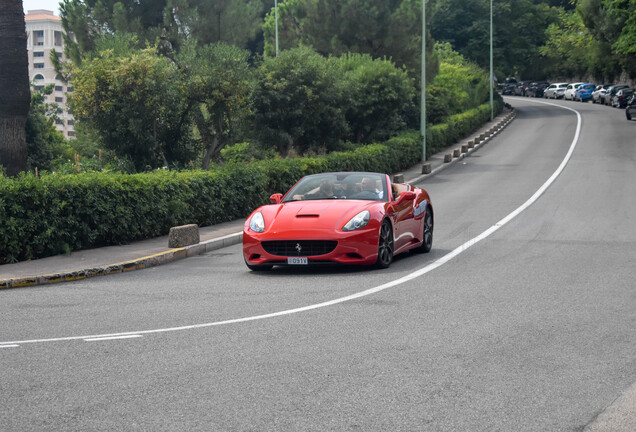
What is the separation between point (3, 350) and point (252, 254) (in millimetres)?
5154

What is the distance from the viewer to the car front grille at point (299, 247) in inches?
467

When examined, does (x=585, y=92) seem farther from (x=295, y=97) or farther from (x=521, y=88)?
(x=295, y=97)

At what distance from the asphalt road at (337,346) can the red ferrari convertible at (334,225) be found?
0.31 metres

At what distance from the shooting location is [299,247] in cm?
1195

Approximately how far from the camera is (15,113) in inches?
733

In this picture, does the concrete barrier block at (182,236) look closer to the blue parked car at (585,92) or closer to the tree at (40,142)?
the tree at (40,142)

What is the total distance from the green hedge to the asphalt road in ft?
6.12

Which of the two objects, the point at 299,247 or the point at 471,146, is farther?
the point at 471,146

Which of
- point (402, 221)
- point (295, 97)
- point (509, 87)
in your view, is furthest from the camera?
point (509, 87)

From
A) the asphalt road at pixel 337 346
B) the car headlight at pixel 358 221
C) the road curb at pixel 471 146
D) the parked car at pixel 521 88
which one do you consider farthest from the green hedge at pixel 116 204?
the parked car at pixel 521 88

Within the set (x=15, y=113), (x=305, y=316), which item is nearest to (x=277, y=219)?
(x=305, y=316)

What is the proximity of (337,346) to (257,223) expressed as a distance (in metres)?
5.38

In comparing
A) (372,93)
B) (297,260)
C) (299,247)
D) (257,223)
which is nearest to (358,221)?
(299,247)

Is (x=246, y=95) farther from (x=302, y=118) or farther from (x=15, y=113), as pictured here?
(x=15, y=113)
